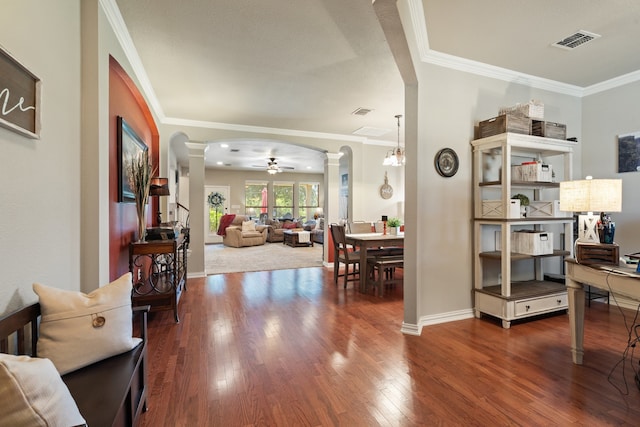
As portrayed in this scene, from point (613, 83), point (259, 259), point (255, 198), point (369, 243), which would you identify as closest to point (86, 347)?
point (369, 243)

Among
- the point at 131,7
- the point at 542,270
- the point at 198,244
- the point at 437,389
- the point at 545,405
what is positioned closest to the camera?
the point at 545,405

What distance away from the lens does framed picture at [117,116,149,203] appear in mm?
2777

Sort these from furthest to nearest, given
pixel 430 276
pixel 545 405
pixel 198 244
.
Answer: pixel 198 244
pixel 430 276
pixel 545 405

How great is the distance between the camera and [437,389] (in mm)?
1963

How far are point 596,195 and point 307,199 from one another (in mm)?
10339

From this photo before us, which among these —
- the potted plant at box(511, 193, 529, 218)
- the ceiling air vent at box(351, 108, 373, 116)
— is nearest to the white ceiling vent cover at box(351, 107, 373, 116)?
the ceiling air vent at box(351, 108, 373, 116)

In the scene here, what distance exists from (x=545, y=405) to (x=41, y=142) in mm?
3166

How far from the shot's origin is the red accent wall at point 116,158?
2635 mm

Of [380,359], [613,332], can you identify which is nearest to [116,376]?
[380,359]

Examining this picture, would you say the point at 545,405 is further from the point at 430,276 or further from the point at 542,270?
the point at 542,270

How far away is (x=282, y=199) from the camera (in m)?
11.9

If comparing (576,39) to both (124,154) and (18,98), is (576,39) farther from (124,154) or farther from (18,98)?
(124,154)

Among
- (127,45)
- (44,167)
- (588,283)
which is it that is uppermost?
(127,45)

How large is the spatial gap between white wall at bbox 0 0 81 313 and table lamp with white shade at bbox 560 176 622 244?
355cm
